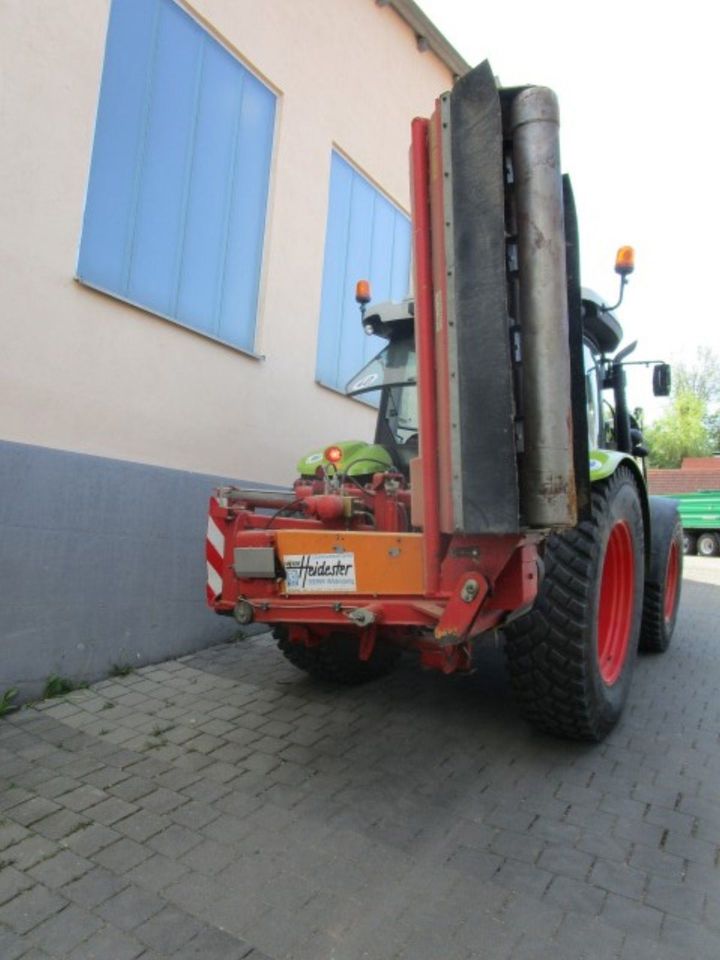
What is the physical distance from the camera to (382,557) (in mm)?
2602

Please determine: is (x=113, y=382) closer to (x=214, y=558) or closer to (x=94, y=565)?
(x=94, y=565)

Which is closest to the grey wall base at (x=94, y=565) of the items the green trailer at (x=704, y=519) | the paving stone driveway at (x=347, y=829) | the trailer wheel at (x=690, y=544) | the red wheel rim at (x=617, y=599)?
the paving stone driveway at (x=347, y=829)

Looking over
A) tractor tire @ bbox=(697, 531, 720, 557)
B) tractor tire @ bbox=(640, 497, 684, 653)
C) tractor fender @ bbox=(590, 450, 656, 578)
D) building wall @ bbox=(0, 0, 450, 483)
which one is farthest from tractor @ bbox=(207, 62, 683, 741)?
tractor tire @ bbox=(697, 531, 720, 557)

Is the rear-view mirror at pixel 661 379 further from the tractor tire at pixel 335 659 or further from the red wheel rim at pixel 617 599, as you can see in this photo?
the tractor tire at pixel 335 659

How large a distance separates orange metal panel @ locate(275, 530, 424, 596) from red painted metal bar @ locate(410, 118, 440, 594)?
0.06 meters

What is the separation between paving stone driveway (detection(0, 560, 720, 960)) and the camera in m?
2.01

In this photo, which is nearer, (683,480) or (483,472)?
(483,472)

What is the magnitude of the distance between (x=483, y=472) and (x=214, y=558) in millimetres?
1508

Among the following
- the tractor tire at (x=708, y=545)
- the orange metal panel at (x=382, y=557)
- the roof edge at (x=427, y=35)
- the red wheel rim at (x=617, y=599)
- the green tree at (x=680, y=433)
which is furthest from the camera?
the green tree at (x=680, y=433)

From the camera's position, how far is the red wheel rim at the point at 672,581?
5.61 metres

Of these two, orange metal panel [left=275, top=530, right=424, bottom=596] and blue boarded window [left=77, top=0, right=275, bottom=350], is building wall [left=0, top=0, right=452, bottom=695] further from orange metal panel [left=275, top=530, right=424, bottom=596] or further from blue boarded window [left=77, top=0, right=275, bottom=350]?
Result: orange metal panel [left=275, top=530, right=424, bottom=596]

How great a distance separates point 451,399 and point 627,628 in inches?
83.3

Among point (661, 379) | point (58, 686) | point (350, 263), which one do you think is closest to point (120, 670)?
point (58, 686)

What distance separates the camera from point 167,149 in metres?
4.70
